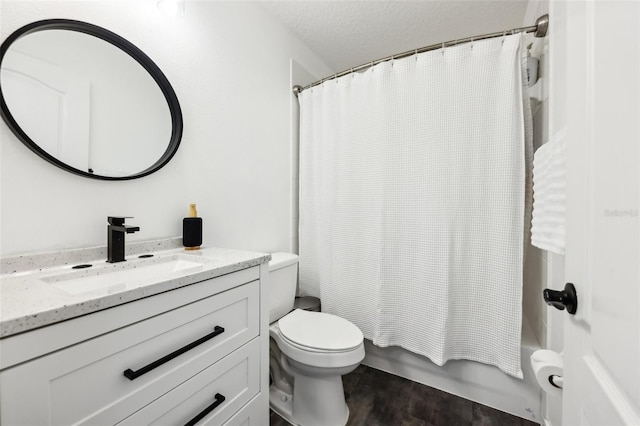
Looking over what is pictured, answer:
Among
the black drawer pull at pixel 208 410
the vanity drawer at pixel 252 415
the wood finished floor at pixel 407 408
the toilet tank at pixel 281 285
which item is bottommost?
the wood finished floor at pixel 407 408

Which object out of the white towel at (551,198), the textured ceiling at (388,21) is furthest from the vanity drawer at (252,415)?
the textured ceiling at (388,21)

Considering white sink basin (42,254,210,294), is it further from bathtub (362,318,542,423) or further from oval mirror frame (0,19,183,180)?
bathtub (362,318,542,423)

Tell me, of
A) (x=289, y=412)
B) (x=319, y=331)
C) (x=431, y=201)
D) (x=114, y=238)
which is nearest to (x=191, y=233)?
(x=114, y=238)

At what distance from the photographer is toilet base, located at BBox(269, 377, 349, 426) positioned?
127cm

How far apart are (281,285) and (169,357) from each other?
2.61 ft

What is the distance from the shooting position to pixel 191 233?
1.21 meters

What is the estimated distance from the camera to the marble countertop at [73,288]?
0.52 metres

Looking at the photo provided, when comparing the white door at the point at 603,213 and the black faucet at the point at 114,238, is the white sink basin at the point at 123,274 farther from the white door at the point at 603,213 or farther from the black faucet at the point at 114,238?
the white door at the point at 603,213

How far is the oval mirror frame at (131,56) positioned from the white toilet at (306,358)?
2.49 ft

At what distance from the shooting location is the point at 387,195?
5.27 ft

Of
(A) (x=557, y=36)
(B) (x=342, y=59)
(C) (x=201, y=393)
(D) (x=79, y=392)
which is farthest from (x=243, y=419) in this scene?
(B) (x=342, y=59)

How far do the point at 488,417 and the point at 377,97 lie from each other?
1.88 m

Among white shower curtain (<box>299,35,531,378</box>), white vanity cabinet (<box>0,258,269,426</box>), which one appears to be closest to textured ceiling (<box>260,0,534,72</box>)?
white shower curtain (<box>299,35,531,378</box>)

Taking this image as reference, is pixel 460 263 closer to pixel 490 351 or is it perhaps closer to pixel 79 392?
pixel 490 351
